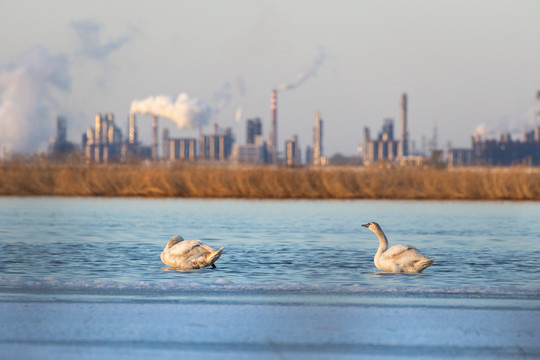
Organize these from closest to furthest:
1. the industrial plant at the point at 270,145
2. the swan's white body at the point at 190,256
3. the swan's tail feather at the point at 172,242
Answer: the swan's white body at the point at 190,256
the swan's tail feather at the point at 172,242
the industrial plant at the point at 270,145

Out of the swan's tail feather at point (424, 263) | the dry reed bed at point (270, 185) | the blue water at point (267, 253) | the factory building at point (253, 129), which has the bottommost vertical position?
the blue water at point (267, 253)

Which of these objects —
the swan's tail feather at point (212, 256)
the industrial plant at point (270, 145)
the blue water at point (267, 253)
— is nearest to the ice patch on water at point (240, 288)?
the blue water at point (267, 253)

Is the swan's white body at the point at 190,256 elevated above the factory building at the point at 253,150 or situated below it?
below

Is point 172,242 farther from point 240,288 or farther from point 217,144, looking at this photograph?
point 217,144

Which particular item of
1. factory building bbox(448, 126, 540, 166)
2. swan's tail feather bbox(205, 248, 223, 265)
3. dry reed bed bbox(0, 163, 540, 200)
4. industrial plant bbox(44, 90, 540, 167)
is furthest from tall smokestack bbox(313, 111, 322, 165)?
swan's tail feather bbox(205, 248, 223, 265)

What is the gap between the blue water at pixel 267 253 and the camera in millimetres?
11359

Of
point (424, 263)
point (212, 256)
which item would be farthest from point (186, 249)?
point (424, 263)

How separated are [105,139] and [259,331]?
15810 cm

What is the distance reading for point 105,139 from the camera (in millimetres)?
163625

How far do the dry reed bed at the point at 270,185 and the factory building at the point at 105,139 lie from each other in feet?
350

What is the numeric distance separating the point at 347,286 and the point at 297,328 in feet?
11.8

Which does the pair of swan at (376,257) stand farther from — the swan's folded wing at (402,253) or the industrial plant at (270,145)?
the industrial plant at (270,145)

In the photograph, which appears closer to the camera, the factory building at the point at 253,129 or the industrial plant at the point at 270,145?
the industrial plant at the point at 270,145

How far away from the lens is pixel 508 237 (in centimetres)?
2170
